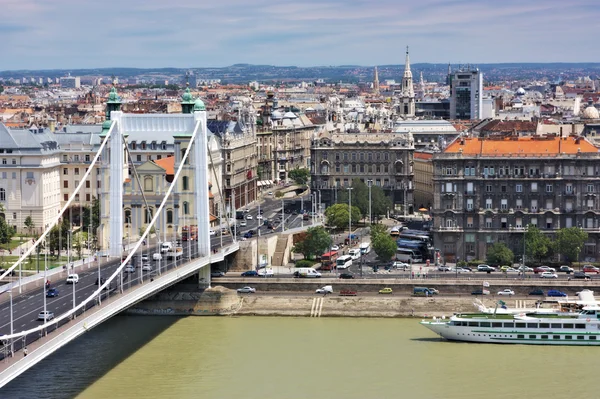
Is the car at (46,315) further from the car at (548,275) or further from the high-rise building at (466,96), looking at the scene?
the high-rise building at (466,96)

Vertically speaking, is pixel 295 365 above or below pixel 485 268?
below

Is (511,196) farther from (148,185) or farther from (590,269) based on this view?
(148,185)

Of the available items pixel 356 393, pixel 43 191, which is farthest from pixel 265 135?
pixel 356 393

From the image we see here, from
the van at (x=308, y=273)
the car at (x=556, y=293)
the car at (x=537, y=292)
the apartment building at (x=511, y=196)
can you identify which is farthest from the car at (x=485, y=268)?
the van at (x=308, y=273)

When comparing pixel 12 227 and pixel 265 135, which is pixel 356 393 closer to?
pixel 12 227

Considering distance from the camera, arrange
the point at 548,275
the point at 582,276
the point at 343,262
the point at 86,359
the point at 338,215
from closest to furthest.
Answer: the point at 86,359 < the point at 548,275 < the point at 582,276 < the point at 343,262 < the point at 338,215

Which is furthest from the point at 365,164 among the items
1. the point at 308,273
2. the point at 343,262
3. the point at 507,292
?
the point at 507,292
